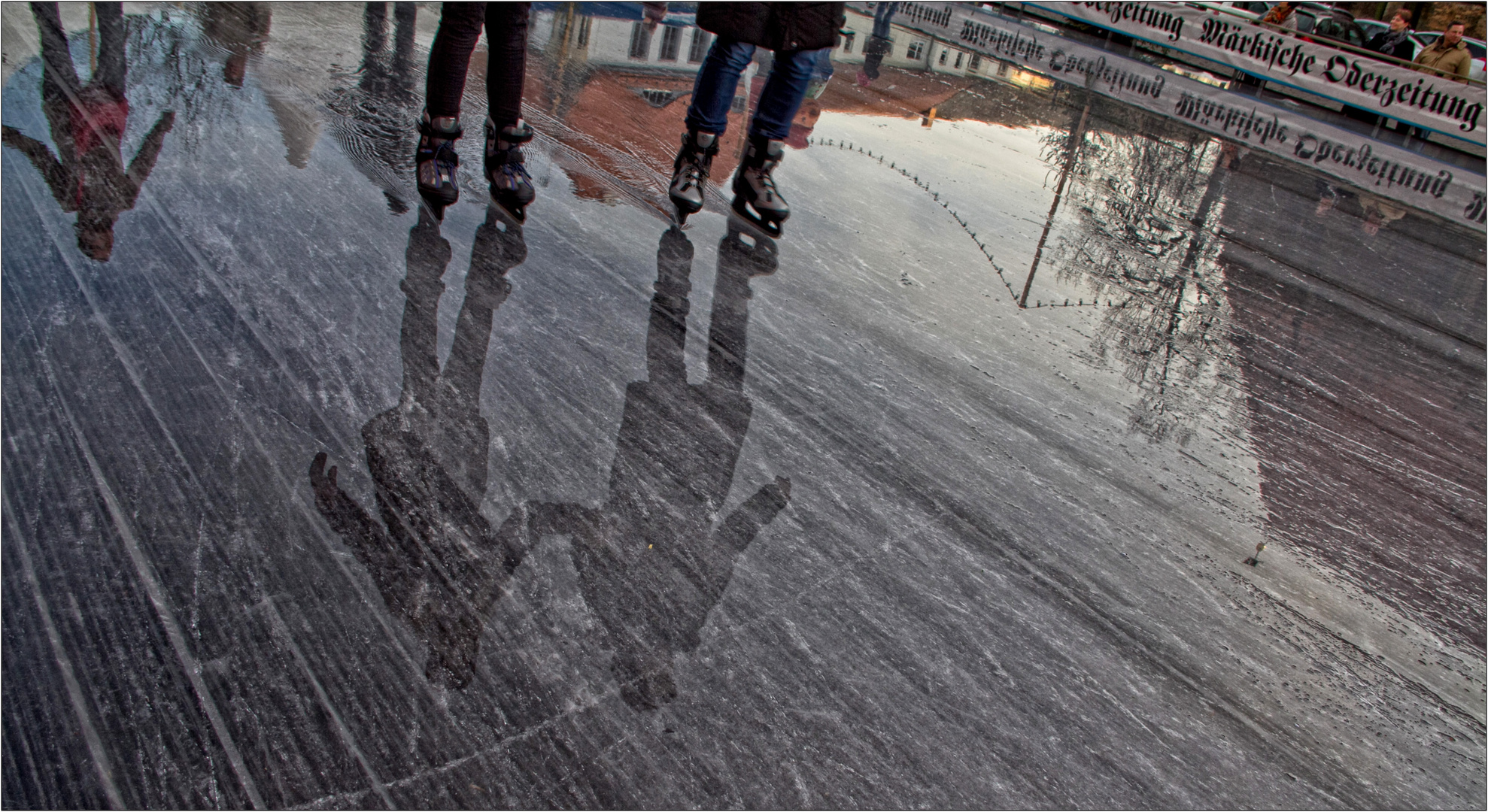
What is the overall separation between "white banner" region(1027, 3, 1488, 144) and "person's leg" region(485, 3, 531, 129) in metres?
9.58

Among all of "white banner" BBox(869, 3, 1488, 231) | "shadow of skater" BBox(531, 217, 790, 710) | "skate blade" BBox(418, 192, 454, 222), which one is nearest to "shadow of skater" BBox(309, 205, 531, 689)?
"shadow of skater" BBox(531, 217, 790, 710)

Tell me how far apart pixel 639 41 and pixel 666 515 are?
18.7 ft

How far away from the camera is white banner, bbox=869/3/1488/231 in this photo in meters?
7.08

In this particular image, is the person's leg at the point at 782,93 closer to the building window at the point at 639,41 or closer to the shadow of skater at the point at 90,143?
the shadow of skater at the point at 90,143

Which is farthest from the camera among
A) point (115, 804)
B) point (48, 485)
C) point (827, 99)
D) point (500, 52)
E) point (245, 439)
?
point (827, 99)

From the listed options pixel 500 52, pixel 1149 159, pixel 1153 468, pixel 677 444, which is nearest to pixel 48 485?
pixel 677 444

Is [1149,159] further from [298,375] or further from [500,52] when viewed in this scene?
[298,375]

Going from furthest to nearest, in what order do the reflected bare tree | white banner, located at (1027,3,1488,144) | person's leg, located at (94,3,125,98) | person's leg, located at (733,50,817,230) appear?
white banner, located at (1027,3,1488,144) → person's leg, located at (94,3,125,98) → person's leg, located at (733,50,817,230) → the reflected bare tree

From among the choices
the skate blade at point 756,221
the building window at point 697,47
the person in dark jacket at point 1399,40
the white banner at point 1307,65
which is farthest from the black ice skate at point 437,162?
the person in dark jacket at point 1399,40

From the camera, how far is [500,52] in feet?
12.1

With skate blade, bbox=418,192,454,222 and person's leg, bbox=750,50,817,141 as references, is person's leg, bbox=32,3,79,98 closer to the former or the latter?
skate blade, bbox=418,192,454,222

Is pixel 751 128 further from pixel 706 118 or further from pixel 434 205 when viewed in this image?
pixel 434 205

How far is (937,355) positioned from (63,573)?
8.16 feet

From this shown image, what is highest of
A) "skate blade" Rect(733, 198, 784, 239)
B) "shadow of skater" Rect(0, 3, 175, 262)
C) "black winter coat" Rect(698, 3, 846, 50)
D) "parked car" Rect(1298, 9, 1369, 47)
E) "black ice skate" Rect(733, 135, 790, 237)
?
"parked car" Rect(1298, 9, 1369, 47)
